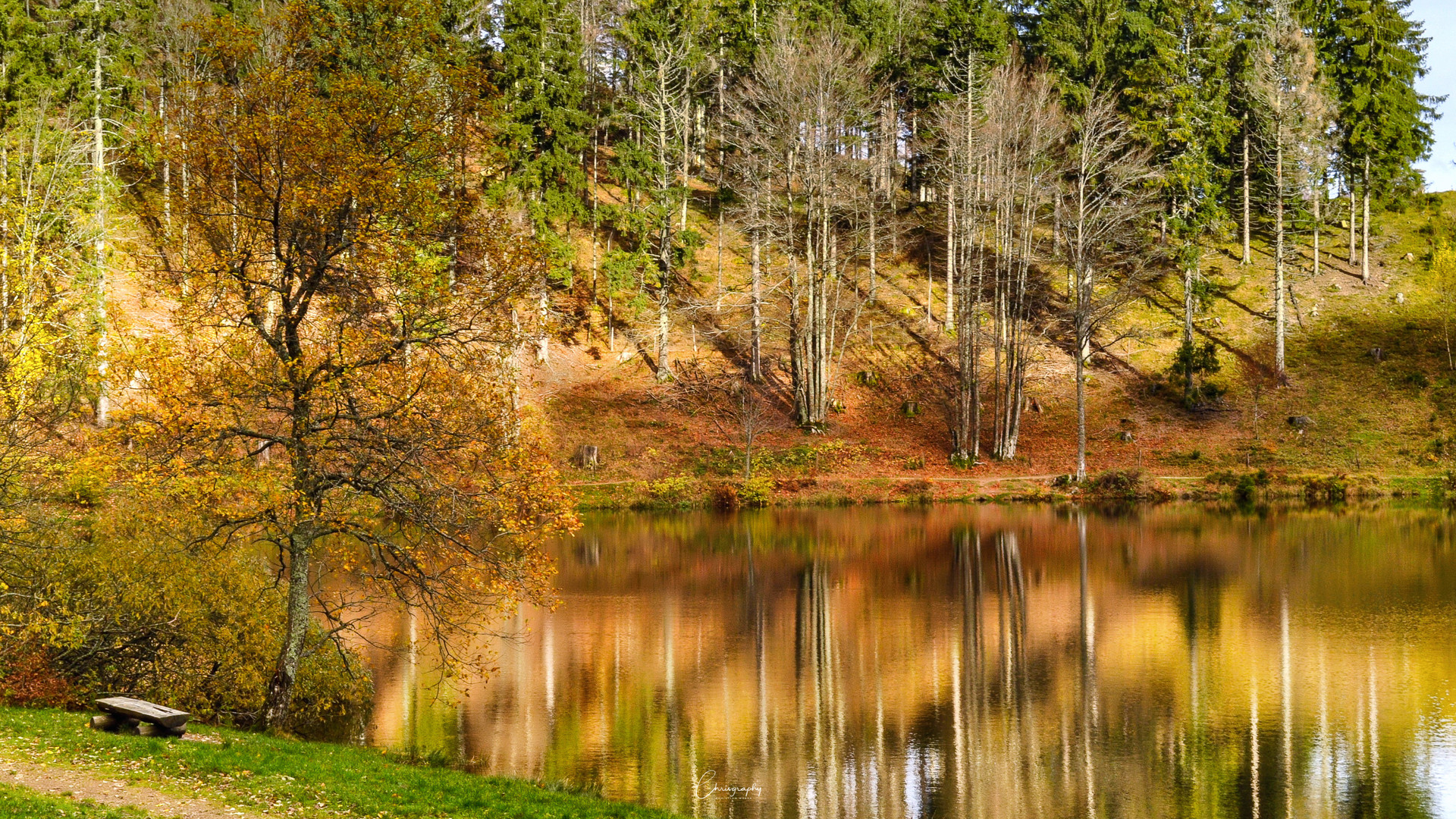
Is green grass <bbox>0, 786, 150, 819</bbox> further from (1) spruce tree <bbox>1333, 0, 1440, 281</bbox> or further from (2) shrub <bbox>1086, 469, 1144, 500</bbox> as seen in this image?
(1) spruce tree <bbox>1333, 0, 1440, 281</bbox>

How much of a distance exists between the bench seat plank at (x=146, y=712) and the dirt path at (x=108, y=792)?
1.41 metres

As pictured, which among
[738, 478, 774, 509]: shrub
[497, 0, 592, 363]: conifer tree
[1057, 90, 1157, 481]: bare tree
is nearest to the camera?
[738, 478, 774, 509]: shrub

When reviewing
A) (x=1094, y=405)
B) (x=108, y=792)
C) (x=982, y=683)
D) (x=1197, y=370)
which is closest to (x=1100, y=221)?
(x=1197, y=370)

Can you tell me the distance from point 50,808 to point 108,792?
930mm

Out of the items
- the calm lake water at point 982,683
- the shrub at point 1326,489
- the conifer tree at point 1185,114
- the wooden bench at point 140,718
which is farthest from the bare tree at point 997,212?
the wooden bench at point 140,718

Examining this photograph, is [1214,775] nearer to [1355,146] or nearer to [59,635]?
[59,635]

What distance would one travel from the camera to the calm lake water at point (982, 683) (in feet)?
44.3

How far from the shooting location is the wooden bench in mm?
12367

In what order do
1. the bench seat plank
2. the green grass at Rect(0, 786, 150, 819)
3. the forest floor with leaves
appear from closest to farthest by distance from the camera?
the green grass at Rect(0, 786, 150, 819) → the bench seat plank → the forest floor with leaves

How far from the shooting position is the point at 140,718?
1243cm

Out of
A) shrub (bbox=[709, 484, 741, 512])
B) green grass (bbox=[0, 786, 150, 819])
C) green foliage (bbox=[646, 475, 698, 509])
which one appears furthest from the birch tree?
green grass (bbox=[0, 786, 150, 819])

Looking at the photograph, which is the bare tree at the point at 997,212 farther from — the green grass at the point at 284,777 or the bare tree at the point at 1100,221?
the green grass at the point at 284,777

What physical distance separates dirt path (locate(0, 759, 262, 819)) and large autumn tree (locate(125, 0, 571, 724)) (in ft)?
11.5

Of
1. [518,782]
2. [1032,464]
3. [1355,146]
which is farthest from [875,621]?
[1355,146]
